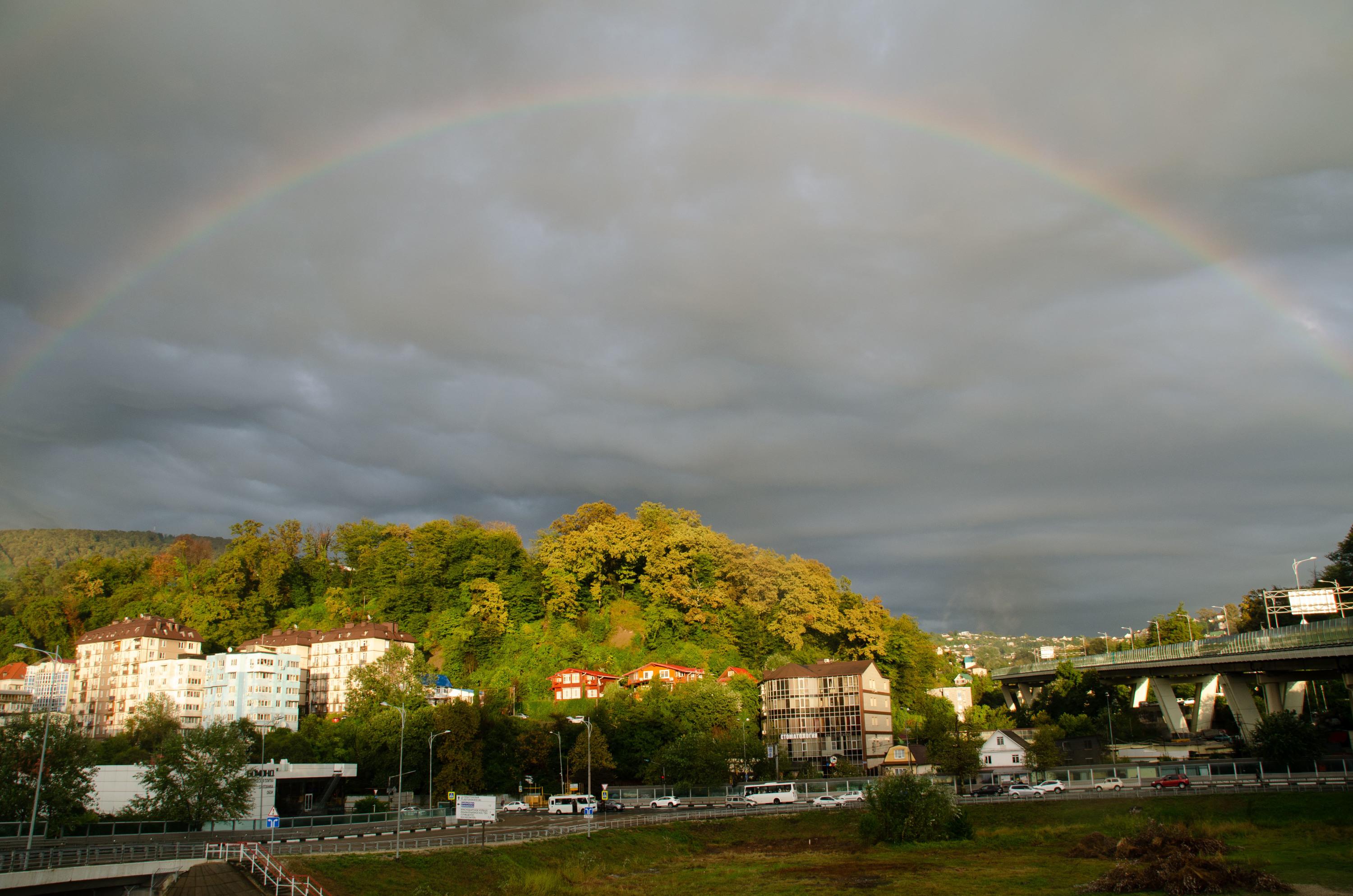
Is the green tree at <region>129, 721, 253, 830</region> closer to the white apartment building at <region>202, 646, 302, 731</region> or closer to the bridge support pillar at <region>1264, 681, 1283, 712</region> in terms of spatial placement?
the white apartment building at <region>202, 646, 302, 731</region>

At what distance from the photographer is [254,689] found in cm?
12862

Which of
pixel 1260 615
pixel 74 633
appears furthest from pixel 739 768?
pixel 74 633

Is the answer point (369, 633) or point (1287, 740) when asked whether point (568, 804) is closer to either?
point (369, 633)

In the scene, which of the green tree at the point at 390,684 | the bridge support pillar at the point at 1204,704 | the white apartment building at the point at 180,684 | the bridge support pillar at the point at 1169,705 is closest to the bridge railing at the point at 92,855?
the green tree at the point at 390,684

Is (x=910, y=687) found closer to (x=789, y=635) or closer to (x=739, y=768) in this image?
(x=789, y=635)

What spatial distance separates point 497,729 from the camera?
99.1m

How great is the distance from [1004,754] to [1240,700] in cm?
2902

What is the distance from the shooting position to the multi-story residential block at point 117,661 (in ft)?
452

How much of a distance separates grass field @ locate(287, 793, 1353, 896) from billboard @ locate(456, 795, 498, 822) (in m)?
2.47

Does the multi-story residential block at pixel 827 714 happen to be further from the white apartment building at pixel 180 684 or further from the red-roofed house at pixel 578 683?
the white apartment building at pixel 180 684

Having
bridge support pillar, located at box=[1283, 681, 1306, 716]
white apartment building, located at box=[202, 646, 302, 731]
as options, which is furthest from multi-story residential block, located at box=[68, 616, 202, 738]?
bridge support pillar, located at box=[1283, 681, 1306, 716]

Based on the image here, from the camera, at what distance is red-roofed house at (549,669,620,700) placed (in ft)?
395

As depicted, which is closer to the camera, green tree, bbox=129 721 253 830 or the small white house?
green tree, bbox=129 721 253 830

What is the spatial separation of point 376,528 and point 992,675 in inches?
4971
